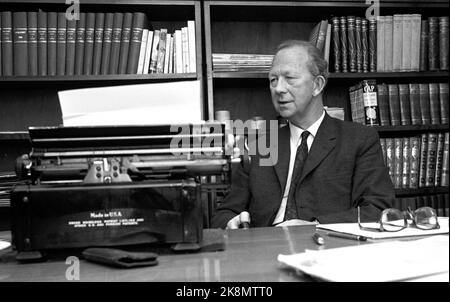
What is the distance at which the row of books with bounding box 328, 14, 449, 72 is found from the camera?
8.02ft

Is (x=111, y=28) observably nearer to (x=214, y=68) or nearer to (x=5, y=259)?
(x=214, y=68)

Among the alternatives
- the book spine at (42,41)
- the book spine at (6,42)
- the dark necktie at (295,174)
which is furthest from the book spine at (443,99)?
the book spine at (6,42)

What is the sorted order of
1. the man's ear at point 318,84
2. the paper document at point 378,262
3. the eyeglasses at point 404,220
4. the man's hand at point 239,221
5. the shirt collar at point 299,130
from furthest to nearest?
the man's ear at point 318,84 < the shirt collar at point 299,130 < the man's hand at point 239,221 < the eyeglasses at point 404,220 < the paper document at point 378,262

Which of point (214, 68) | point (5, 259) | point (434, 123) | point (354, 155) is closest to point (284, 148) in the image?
point (354, 155)

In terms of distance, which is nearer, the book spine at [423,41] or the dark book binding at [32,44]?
the dark book binding at [32,44]

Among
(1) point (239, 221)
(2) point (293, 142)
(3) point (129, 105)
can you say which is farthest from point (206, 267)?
(2) point (293, 142)

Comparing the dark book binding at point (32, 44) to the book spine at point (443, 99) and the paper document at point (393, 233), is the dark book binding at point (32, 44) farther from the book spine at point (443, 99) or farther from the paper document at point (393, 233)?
the book spine at point (443, 99)

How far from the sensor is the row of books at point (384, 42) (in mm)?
2443

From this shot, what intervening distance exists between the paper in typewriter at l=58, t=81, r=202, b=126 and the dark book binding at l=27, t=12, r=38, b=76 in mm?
1382

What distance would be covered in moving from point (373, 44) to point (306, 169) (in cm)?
99

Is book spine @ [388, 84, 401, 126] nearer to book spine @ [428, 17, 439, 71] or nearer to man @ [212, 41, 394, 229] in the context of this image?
book spine @ [428, 17, 439, 71]

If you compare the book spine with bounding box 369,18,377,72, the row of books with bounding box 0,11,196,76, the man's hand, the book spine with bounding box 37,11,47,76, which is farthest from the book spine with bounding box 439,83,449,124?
the book spine with bounding box 37,11,47,76

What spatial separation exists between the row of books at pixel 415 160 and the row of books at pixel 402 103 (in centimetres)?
9

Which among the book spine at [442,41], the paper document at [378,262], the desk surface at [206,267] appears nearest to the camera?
the paper document at [378,262]
